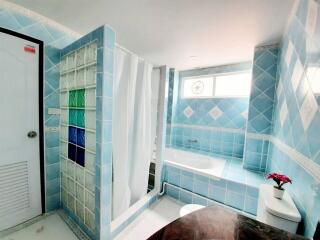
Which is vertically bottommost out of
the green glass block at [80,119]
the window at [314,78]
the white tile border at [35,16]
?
the green glass block at [80,119]

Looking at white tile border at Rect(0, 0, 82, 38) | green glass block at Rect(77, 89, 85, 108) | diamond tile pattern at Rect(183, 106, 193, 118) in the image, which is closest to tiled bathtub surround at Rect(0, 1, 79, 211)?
white tile border at Rect(0, 0, 82, 38)

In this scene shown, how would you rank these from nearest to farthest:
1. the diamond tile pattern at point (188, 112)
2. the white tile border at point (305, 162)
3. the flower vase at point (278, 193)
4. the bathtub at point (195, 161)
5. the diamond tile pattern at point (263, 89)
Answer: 1. the white tile border at point (305, 162)
2. the flower vase at point (278, 193)
3. the diamond tile pattern at point (263, 89)
4. the bathtub at point (195, 161)
5. the diamond tile pattern at point (188, 112)

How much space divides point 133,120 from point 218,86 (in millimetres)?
2115

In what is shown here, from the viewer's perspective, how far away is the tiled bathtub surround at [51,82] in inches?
62.2

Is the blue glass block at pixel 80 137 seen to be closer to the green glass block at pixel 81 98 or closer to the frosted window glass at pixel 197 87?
the green glass block at pixel 81 98

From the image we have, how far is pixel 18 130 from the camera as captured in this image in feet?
4.98

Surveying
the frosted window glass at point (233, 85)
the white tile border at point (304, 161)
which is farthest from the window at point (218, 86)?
the white tile border at point (304, 161)

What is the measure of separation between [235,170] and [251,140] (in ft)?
1.70

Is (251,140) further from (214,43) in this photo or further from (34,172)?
(34,172)

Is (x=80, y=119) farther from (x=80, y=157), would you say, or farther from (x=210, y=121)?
(x=210, y=121)

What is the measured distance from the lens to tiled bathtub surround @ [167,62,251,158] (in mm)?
2762

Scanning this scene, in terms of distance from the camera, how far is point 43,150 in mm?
1699

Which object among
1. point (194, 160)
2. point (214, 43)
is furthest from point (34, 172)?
point (214, 43)

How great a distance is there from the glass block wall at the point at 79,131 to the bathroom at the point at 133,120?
0.02 m
